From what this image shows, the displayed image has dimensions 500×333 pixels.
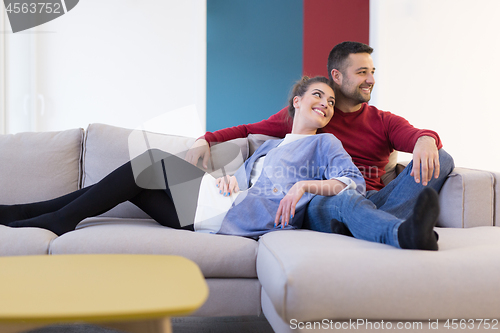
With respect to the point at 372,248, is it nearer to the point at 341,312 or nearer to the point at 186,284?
the point at 341,312

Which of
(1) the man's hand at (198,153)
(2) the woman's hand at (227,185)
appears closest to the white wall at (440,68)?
(1) the man's hand at (198,153)

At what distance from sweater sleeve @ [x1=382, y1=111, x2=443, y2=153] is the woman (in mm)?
357

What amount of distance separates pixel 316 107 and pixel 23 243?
4.33ft

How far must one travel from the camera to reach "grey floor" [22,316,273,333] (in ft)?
4.80

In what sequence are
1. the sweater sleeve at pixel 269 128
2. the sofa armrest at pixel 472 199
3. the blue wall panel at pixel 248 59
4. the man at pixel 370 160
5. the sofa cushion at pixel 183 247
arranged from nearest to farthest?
the man at pixel 370 160 < the sofa cushion at pixel 183 247 < the sofa armrest at pixel 472 199 < the sweater sleeve at pixel 269 128 < the blue wall panel at pixel 248 59

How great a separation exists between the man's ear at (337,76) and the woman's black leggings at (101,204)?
3.45ft

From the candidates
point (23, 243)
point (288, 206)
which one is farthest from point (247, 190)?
point (23, 243)

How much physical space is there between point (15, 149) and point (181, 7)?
7.89 ft

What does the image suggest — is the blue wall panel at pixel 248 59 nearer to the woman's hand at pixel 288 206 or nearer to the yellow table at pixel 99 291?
the woman's hand at pixel 288 206

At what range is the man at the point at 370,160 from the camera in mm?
1045

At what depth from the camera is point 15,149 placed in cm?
187

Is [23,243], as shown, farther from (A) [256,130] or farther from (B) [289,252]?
(A) [256,130]

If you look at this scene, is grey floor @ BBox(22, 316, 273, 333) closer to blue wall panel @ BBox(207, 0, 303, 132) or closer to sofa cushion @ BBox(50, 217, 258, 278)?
sofa cushion @ BBox(50, 217, 258, 278)

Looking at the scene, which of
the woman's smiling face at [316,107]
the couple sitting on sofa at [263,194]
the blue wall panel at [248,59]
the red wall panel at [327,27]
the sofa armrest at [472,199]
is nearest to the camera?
the couple sitting on sofa at [263,194]
